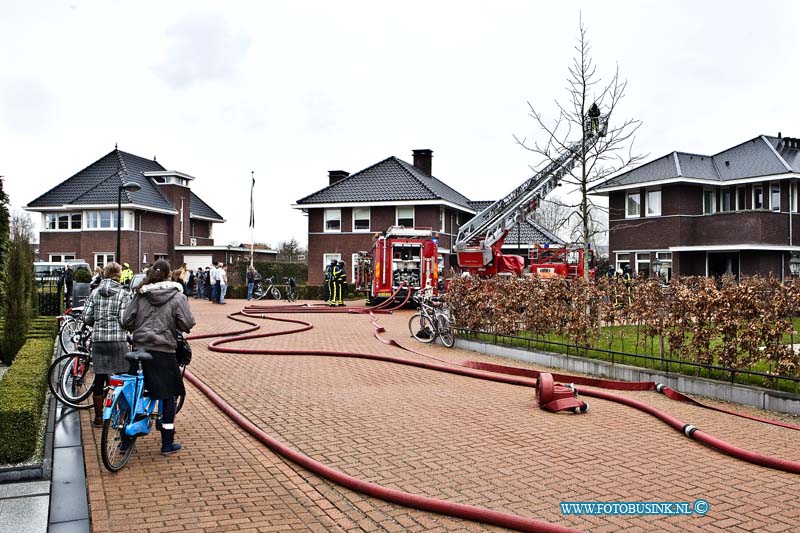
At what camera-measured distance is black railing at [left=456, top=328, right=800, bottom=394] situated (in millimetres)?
8719

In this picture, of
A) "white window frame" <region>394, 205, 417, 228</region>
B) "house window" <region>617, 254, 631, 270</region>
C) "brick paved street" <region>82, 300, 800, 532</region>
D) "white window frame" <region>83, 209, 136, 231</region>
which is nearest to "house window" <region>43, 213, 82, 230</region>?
"white window frame" <region>83, 209, 136, 231</region>

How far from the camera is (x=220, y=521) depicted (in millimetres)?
4844

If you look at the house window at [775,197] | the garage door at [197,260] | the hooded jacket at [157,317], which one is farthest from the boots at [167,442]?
the garage door at [197,260]

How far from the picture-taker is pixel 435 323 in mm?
15227

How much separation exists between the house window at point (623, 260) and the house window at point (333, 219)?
53.5 feet

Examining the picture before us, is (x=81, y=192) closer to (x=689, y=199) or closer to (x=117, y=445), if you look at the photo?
(x=689, y=199)

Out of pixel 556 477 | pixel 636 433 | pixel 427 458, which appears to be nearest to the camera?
pixel 556 477

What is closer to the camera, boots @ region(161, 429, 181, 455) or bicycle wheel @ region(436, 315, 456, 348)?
boots @ region(161, 429, 181, 455)

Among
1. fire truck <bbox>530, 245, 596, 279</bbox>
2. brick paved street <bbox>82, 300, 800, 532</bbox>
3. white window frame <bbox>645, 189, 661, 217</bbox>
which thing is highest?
white window frame <bbox>645, 189, 661, 217</bbox>

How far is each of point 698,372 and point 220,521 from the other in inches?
281

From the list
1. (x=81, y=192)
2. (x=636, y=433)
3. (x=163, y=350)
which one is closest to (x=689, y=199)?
(x=636, y=433)

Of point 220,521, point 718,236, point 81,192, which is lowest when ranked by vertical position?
point 220,521

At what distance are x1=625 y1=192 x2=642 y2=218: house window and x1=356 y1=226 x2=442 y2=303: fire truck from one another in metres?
13.0

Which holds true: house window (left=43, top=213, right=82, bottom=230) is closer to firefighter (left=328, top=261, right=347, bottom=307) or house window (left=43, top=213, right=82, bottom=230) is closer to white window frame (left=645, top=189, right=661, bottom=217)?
firefighter (left=328, top=261, right=347, bottom=307)
